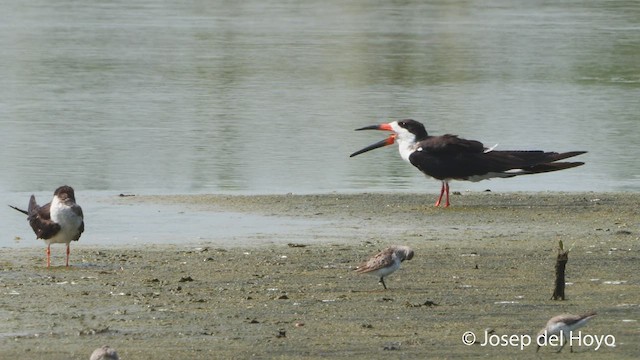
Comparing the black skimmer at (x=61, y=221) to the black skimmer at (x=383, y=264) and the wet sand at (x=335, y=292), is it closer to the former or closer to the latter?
the wet sand at (x=335, y=292)

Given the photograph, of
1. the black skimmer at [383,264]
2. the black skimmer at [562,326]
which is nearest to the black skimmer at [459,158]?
the black skimmer at [383,264]

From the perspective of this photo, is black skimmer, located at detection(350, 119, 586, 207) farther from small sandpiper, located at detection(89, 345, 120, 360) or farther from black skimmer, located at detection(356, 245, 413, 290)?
small sandpiper, located at detection(89, 345, 120, 360)

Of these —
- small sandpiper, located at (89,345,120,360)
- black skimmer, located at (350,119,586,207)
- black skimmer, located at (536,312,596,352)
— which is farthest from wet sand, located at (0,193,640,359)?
black skimmer, located at (350,119,586,207)

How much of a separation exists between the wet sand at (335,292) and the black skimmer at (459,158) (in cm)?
94

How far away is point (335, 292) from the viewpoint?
390 inches

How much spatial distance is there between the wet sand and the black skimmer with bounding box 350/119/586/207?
36.9 inches

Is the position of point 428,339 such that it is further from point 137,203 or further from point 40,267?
point 137,203

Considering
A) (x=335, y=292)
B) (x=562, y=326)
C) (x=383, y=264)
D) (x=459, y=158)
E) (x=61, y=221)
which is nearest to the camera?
(x=562, y=326)

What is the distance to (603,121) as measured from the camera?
922 inches

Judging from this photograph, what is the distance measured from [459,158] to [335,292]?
218 inches

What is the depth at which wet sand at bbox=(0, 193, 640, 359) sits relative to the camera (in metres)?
8.30

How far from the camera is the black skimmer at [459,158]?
15180 millimetres

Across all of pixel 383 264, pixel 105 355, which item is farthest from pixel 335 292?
pixel 105 355

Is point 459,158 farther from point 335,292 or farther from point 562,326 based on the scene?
point 562,326
